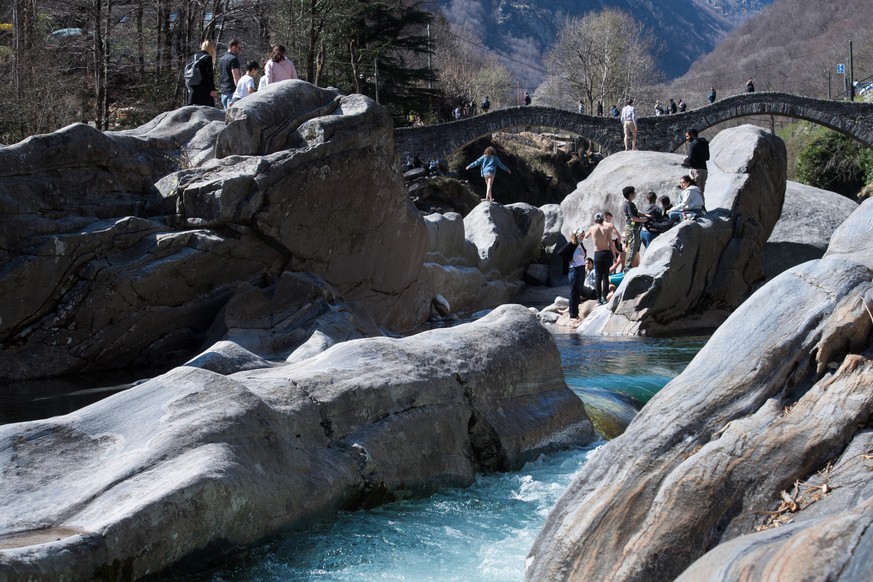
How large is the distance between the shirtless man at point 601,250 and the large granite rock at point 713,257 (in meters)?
0.87

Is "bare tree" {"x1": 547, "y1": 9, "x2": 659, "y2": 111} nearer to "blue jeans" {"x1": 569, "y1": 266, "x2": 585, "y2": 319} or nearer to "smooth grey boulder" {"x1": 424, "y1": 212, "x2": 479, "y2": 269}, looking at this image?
"smooth grey boulder" {"x1": 424, "y1": 212, "x2": 479, "y2": 269}

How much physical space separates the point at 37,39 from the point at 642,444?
2348cm

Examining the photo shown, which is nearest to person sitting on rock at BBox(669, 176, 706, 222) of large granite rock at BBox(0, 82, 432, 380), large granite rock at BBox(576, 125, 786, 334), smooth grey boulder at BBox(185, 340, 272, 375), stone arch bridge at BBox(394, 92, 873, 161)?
large granite rock at BBox(576, 125, 786, 334)

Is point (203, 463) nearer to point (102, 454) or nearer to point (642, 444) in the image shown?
point (102, 454)

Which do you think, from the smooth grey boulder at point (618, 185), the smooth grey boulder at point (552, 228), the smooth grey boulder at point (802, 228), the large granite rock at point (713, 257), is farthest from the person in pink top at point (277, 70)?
the smooth grey boulder at point (802, 228)

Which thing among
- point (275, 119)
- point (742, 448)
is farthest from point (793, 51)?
point (742, 448)

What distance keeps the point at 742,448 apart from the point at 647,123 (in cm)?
4436

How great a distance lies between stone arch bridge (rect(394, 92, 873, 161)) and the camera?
44.1m

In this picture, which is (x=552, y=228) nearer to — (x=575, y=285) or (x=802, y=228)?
(x=802, y=228)

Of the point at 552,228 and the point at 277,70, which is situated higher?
the point at 277,70

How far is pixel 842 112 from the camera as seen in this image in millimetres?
44938

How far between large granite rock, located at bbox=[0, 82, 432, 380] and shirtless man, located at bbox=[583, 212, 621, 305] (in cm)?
472

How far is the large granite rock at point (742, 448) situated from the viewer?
3.93 m

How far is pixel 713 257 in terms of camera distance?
1688 centimetres
